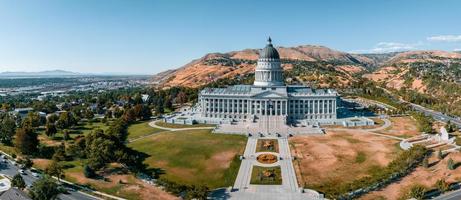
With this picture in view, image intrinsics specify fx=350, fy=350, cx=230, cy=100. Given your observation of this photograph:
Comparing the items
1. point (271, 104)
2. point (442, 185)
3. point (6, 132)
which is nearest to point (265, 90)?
point (271, 104)

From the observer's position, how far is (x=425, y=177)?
7544 centimetres

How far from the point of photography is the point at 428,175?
251 feet

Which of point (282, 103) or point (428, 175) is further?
point (282, 103)

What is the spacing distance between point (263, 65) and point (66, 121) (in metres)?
82.9

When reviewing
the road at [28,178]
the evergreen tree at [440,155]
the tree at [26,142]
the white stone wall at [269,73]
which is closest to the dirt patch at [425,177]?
the evergreen tree at [440,155]

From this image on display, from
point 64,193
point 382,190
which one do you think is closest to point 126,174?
point 64,193

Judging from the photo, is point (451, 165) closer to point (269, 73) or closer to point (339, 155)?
point (339, 155)

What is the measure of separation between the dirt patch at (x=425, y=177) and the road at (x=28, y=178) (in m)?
54.1

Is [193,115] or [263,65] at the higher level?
[263,65]

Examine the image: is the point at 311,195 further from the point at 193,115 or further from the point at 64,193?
the point at 193,115

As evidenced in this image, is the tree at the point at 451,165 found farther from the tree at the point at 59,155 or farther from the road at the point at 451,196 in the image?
the tree at the point at 59,155

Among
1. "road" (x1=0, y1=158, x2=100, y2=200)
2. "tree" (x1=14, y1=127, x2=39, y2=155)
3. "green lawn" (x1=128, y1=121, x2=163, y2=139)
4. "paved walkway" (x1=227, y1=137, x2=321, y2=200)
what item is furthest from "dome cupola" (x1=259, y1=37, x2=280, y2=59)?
"road" (x1=0, y1=158, x2=100, y2=200)

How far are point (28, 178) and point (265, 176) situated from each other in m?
53.3

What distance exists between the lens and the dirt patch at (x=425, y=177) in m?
67.6
